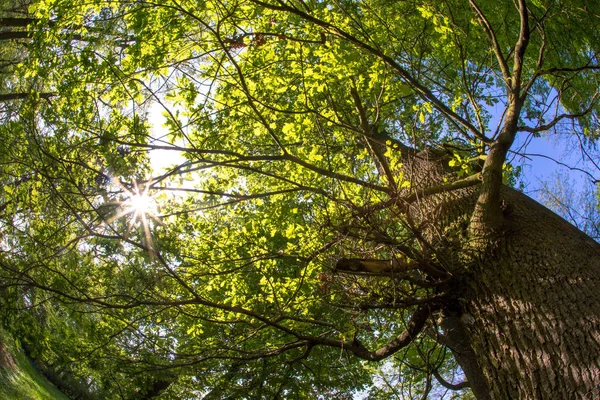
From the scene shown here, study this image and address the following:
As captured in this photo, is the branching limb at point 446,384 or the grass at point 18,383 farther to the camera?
the grass at point 18,383

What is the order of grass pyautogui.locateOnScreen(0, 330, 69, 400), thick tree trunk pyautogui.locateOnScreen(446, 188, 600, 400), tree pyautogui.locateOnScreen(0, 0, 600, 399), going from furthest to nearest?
grass pyautogui.locateOnScreen(0, 330, 69, 400)
tree pyautogui.locateOnScreen(0, 0, 600, 399)
thick tree trunk pyautogui.locateOnScreen(446, 188, 600, 400)

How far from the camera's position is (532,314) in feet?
9.04

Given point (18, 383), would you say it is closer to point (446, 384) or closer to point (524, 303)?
point (446, 384)

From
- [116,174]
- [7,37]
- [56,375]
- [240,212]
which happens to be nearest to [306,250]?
[240,212]

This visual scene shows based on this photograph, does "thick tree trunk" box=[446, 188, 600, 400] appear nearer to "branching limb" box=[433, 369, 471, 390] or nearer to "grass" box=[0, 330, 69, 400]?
"branching limb" box=[433, 369, 471, 390]

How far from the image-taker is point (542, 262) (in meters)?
3.02

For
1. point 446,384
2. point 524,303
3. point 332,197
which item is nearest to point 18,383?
point 446,384

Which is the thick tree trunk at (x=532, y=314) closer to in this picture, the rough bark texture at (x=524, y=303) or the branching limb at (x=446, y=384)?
the rough bark texture at (x=524, y=303)

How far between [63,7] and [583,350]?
449cm

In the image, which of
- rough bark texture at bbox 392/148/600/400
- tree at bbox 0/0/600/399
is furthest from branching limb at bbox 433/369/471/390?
rough bark texture at bbox 392/148/600/400

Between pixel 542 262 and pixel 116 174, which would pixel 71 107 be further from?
pixel 542 262

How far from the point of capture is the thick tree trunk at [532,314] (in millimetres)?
2488

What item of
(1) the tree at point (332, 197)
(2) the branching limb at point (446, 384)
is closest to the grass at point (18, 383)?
(1) the tree at point (332, 197)

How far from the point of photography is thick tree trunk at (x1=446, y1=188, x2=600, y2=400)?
249cm
